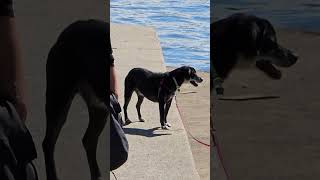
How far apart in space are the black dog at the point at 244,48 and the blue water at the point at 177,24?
6.75 metres

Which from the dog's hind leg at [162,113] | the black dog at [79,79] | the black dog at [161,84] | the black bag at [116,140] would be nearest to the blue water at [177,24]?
the black dog at [161,84]

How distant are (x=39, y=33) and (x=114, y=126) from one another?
742 millimetres

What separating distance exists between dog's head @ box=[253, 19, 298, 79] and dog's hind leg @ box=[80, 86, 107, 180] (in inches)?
27.7

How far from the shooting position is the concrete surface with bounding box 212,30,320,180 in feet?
8.21

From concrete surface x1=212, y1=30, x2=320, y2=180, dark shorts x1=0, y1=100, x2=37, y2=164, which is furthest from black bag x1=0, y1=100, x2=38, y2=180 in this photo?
concrete surface x1=212, y1=30, x2=320, y2=180

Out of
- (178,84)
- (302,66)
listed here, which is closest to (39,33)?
(302,66)

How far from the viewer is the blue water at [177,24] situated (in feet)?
33.1

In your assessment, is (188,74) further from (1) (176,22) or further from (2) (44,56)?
(1) (176,22)

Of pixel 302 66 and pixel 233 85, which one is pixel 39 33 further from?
pixel 302 66

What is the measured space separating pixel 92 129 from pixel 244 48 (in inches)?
28.5

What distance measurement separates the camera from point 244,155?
8.29ft

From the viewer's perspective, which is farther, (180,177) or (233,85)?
(180,177)

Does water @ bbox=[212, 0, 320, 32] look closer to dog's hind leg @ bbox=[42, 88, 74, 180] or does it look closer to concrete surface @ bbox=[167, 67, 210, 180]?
dog's hind leg @ bbox=[42, 88, 74, 180]

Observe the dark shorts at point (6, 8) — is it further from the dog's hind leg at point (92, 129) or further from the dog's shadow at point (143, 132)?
the dog's shadow at point (143, 132)
